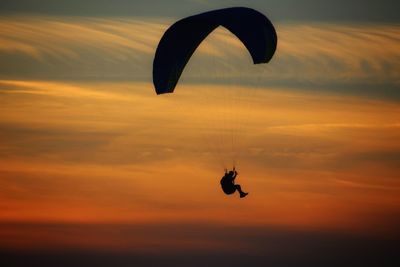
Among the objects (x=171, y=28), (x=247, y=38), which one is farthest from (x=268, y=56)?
(x=171, y=28)

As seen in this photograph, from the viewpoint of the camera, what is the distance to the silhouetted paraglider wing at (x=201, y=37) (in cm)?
6269

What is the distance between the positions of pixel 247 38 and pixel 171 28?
13.7 ft

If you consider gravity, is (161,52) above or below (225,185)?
above

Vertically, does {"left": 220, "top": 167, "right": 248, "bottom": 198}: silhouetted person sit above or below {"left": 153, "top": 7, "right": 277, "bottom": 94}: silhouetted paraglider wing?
below

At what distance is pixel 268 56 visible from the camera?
206 feet

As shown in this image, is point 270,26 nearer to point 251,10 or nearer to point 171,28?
point 251,10

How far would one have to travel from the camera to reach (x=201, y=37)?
214 feet

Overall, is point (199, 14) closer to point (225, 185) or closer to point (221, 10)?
point (221, 10)

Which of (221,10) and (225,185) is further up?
(221,10)

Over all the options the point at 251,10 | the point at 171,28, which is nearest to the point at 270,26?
the point at 251,10

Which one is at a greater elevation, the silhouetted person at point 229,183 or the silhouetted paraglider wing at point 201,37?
the silhouetted paraglider wing at point 201,37

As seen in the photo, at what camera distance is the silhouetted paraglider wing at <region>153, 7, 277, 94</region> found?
62688 millimetres

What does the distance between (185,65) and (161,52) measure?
4.88 ft

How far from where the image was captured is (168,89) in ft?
212
